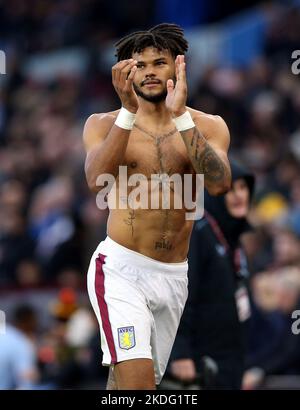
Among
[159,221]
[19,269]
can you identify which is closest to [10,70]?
[19,269]

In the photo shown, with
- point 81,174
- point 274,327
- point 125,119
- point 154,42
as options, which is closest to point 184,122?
point 125,119

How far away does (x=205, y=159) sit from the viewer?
784 centimetres

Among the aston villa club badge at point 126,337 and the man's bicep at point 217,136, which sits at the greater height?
the man's bicep at point 217,136

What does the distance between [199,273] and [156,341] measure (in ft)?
4.76

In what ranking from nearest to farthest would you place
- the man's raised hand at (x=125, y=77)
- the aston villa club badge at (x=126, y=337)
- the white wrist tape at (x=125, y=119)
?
the man's raised hand at (x=125, y=77)
the white wrist tape at (x=125, y=119)
the aston villa club badge at (x=126, y=337)

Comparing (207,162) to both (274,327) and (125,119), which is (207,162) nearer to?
(125,119)

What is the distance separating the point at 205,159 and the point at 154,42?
74 cm

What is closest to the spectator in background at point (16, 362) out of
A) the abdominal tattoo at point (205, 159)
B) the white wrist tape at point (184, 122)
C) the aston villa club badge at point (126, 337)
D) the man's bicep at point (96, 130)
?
the aston villa club badge at point (126, 337)

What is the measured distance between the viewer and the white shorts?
7.93m

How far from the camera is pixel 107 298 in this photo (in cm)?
801

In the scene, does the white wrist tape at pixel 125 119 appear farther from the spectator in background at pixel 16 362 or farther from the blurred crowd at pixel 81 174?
the spectator in background at pixel 16 362

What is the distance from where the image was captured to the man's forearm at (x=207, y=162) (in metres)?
7.80

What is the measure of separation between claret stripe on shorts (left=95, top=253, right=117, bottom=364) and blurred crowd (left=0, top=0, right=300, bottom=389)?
254 cm
